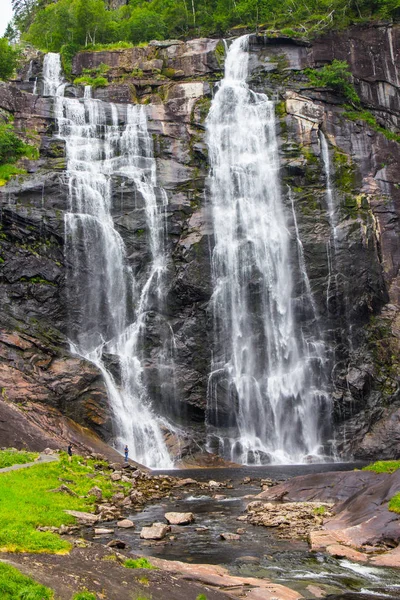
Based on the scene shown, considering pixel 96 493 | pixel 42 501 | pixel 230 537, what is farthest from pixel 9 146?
pixel 230 537

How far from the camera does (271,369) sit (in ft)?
135

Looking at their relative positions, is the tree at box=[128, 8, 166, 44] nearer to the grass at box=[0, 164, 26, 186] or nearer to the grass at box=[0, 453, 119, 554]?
the grass at box=[0, 164, 26, 186]

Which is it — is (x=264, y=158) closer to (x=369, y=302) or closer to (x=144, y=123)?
(x=144, y=123)

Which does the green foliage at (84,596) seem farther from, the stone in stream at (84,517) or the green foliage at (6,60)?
the green foliage at (6,60)

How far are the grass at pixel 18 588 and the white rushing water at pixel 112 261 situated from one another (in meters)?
26.6

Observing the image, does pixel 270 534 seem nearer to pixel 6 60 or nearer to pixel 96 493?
pixel 96 493

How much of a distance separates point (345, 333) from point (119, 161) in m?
23.4

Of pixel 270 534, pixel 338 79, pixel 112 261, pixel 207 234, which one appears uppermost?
pixel 338 79

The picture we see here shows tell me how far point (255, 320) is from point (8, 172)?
22504mm

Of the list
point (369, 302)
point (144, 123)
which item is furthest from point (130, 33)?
point (369, 302)

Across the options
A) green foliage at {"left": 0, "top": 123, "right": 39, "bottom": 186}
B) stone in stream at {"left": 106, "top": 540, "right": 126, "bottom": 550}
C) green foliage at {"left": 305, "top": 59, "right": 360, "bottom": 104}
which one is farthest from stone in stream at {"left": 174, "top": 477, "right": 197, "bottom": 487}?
green foliage at {"left": 305, "top": 59, "right": 360, "bottom": 104}

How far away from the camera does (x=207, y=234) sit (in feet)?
147

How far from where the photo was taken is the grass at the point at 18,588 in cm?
823

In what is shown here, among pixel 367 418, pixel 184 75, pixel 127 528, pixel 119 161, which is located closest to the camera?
pixel 127 528
